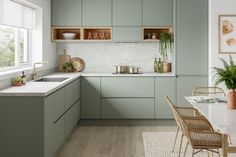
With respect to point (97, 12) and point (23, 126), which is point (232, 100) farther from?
point (97, 12)

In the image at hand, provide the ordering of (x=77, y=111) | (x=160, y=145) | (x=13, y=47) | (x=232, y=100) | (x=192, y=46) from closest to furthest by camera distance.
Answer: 1. (x=232, y=100)
2. (x=160, y=145)
3. (x=13, y=47)
4. (x=77, y=111)
5. (x=192, y=46)

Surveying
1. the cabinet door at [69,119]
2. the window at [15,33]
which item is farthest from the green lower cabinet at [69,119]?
the window at [15,33]

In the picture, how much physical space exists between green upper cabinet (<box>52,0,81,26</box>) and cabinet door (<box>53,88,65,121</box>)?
2160 millimetres

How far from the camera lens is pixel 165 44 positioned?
726cm

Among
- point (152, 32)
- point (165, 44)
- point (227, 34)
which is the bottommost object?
point (165, 44)

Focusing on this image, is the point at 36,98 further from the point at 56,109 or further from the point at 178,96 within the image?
the point at 178,96

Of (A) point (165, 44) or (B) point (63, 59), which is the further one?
(B) point (63, 59)

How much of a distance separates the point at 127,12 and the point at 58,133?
9.55 ft

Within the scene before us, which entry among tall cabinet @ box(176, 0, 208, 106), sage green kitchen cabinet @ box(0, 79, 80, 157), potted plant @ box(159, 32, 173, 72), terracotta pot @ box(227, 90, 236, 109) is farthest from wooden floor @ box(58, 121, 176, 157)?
terracotta pot @ box(227, 90, 236, 109)

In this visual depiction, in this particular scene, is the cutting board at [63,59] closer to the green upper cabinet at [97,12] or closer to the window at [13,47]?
the green upper cabinet at [97,12]

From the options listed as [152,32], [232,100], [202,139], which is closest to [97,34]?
[152,32]

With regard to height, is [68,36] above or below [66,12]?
below

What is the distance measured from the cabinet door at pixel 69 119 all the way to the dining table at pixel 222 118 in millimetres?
1792

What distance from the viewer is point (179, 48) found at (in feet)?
22.8
